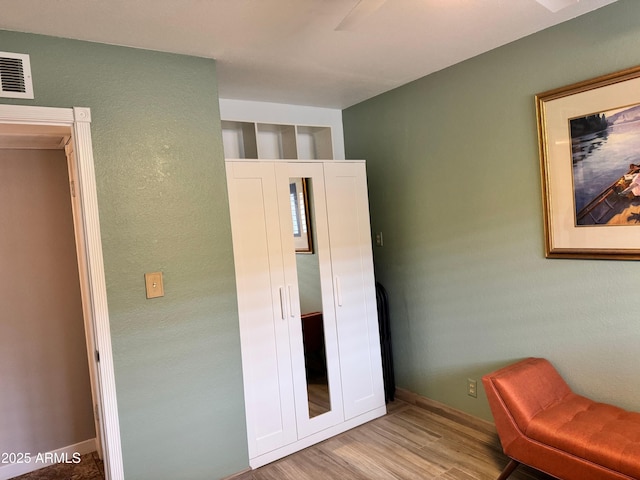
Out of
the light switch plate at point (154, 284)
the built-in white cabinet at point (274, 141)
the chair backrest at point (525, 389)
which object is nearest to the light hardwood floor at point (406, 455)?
the chair backrest at point (525, 389)

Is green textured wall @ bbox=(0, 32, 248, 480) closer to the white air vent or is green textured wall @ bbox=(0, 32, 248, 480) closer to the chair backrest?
the white air vent

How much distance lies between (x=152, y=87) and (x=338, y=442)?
250 cm

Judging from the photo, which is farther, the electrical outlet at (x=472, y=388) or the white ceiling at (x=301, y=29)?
the electrical outlet at (x=472, y=388)

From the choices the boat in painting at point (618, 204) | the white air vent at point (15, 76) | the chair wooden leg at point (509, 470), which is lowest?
the chair wooden leg at point (509, 470)

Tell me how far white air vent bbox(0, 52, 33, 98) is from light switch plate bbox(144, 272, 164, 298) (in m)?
1.01

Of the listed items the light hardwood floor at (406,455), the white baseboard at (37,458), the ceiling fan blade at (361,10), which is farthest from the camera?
the white baseboard at (37,458)

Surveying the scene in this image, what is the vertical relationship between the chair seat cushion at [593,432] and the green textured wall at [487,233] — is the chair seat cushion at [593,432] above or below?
below

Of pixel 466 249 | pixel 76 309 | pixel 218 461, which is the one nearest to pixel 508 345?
pixel 466 249

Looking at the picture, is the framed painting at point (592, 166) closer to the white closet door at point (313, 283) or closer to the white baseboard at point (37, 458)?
the white closet door at point (313, 283)

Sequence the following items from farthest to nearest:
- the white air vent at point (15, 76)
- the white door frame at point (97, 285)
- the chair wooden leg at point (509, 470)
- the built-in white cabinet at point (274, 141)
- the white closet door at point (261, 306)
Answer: the built-in white cabinet at point (274, 141), the white closet door at point (261, 306), the chair wooden leg at point (509, 470), the white door frame at point (97, 285), the white air vent at point (15, 76)

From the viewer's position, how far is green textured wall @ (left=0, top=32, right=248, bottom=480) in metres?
2.22

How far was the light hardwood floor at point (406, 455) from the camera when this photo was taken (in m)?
2.55

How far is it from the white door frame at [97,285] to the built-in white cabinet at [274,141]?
116 centimetres

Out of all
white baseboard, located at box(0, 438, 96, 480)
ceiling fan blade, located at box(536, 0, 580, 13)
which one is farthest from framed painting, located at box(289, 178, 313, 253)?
white baseboard, located at box(0, 438, 96, 480)
